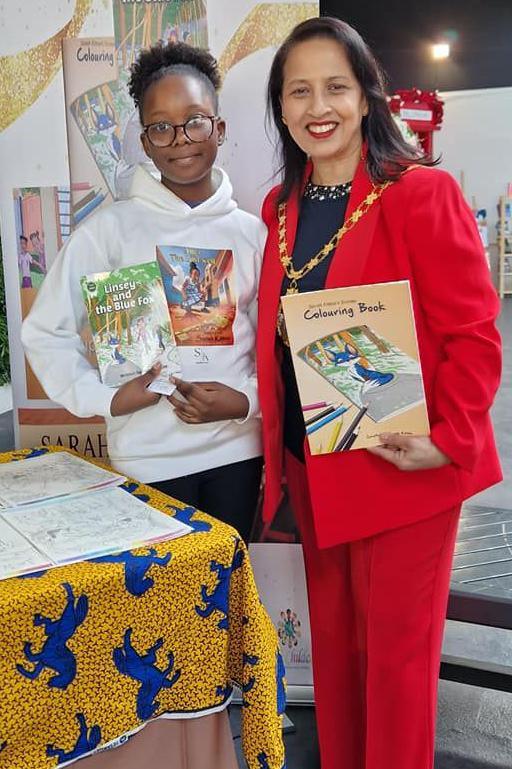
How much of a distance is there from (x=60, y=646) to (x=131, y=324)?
1.89 ft

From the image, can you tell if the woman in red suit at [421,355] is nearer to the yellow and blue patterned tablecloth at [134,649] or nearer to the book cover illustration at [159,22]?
the yellow and blue patterned tablecloth at [134,649]

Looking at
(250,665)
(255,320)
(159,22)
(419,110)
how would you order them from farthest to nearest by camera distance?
1. (419,110)
2. (159,22)
3. (255,320)
4. (250,665)

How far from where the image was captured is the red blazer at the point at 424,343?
4.30ft

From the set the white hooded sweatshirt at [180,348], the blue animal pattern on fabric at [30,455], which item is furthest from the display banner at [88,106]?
the white hooded sweatshirt at [180,348]

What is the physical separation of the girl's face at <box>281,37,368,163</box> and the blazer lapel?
90mm

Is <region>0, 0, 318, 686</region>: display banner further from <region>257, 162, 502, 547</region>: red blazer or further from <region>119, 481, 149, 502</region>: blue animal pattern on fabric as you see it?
<region>119, 481, 149, 502</region>: blue animal pattern on fabric

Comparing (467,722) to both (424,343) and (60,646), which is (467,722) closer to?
(424,343)

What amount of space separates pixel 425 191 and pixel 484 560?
4.15 feet

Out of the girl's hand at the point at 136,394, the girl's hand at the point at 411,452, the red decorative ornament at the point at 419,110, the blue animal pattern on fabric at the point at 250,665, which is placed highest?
the red decorative ornament at the point at 419,110

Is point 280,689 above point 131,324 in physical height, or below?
below

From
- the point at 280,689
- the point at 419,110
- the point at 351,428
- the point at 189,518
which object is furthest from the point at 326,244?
the point at 419,110

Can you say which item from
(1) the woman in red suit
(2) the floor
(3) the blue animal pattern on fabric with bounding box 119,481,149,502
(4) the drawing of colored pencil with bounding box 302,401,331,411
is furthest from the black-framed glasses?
(2) the floor

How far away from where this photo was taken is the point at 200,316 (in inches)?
58.1

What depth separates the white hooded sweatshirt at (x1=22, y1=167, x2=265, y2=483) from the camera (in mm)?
1466
